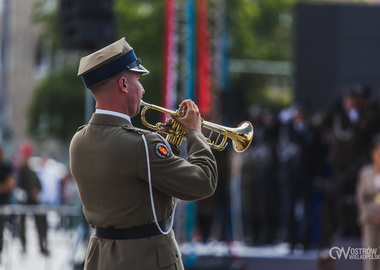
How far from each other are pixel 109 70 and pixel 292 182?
395 inches

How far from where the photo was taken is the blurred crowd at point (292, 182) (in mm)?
12211

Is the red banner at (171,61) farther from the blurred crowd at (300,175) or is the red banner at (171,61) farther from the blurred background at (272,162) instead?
the blurred crowd at (300,175)

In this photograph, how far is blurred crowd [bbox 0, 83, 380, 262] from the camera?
12.2m

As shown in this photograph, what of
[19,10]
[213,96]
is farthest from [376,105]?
[19,10]

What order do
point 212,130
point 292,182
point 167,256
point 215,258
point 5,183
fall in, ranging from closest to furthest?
point 167,256 < point 212,130 < point 215,258 < point 292,182 < point 5,183

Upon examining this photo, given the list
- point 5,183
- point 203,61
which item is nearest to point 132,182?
point 5,183

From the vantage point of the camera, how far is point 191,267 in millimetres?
12289

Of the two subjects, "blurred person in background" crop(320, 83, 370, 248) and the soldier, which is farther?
"blurred person in background" crop(320, 83, 370, 248)

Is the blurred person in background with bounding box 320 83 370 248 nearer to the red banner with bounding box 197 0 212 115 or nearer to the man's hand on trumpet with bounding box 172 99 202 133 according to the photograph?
the red banner with bounding box 197 0 212 115

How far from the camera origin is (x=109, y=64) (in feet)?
15.4

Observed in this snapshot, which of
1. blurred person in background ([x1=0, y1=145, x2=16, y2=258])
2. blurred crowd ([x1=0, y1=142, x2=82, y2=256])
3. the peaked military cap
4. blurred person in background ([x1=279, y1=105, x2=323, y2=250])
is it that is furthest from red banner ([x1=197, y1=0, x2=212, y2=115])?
the peaked military cap

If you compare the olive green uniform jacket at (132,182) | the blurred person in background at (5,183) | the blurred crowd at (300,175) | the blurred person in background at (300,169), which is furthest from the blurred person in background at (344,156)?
the olive green uniform jacket at (132,182)

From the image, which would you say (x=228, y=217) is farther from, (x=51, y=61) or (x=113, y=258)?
(x=51, y=61)

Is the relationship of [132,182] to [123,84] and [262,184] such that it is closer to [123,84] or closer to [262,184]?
[123,84]
